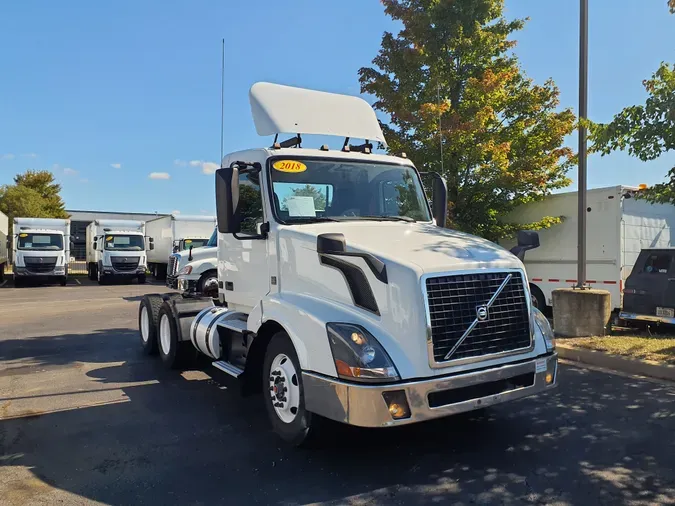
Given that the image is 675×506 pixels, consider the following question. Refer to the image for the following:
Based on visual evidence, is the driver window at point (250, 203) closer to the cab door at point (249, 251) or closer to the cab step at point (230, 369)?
the cab door at point (249, 251)

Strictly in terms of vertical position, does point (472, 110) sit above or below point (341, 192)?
above

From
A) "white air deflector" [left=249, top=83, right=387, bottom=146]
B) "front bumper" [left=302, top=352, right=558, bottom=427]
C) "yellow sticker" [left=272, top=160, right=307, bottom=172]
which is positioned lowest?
"front bumper" [left=302, top=352, right=558, bottom=427]

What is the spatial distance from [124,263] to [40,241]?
379 cm

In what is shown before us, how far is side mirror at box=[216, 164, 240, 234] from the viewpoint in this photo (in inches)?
193

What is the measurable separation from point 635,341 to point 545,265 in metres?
3.52

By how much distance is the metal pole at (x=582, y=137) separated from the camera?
9.07 metres

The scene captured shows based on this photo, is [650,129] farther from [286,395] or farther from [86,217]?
[86,217]

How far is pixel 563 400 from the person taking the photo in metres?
5.73

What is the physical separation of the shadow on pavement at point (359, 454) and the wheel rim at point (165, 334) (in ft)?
4.17

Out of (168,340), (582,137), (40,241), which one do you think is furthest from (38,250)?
(582,137)

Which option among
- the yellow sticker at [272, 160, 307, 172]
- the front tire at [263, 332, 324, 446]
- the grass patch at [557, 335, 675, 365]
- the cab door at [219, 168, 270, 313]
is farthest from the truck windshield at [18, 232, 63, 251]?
the front tire at [263, 332, 324, 446]

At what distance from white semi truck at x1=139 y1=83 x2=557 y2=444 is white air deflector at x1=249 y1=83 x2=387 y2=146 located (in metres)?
0.02

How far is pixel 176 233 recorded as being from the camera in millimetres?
24641

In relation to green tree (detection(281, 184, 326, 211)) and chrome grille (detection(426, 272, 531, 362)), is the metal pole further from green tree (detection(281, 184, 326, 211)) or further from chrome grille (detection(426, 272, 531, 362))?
green tree (detection(281, 184, 326, 211))
